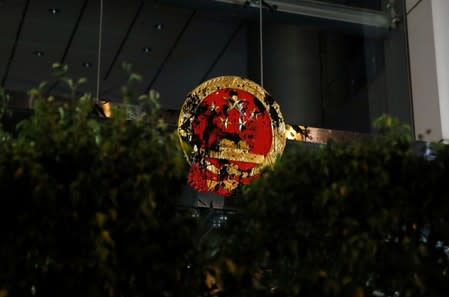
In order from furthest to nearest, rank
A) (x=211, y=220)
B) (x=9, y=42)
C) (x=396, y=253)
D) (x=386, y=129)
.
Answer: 1. (x=9, y=42)
2. (x=211, y=220)
3. (x=386, y=129)
4. (x=396, y=253)

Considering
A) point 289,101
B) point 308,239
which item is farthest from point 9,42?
point 308,239

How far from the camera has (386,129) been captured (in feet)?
22.1

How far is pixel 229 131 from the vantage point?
11094mm

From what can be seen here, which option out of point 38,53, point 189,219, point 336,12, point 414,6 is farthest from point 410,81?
point 189,219

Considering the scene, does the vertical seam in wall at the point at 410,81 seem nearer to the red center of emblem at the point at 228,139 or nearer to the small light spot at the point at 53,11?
the red center of emblem at the point at 228,139

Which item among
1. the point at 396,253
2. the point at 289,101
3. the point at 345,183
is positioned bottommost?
the point at 396,253

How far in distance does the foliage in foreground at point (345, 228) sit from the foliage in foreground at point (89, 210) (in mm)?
462

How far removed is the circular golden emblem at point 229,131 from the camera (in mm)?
10820

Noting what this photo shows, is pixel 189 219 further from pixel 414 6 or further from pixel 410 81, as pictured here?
pixel 414 6

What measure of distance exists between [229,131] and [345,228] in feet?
17.0

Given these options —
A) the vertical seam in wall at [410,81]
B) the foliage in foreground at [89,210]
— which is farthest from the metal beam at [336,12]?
the foliage in foreground at [89,210]

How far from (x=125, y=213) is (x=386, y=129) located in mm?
1929

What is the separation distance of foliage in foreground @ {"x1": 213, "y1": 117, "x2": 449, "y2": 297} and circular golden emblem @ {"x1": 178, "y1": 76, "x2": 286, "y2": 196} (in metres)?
4.43

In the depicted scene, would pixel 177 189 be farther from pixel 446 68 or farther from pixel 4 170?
pixel 446 68
